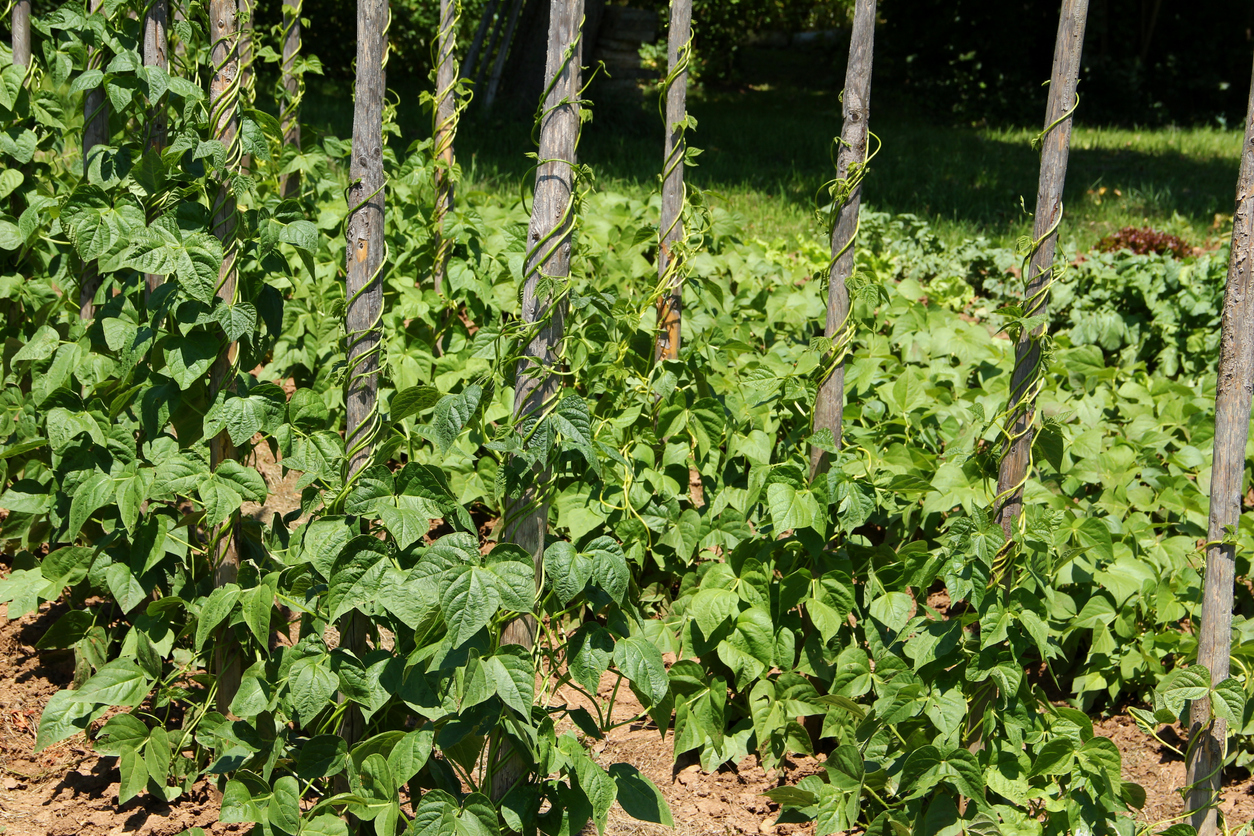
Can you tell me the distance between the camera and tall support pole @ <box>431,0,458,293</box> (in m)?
4.29

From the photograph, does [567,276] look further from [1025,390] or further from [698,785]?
[698,785]

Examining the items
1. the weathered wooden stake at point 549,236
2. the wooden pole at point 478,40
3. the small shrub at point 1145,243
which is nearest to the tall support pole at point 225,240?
the weathered wooden stake at point 549,236

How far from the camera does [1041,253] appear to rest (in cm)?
257

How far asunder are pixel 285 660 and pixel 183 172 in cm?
114

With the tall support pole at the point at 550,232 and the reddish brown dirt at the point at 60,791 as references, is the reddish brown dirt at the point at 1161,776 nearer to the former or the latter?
the tall support pole at the point at 550,232

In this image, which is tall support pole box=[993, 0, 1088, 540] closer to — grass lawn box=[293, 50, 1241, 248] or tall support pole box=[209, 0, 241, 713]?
tall support pole box=[209, 0, 241, 713]

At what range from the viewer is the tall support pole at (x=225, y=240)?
2365 millimetres

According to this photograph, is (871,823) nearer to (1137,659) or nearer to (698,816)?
(698,816)

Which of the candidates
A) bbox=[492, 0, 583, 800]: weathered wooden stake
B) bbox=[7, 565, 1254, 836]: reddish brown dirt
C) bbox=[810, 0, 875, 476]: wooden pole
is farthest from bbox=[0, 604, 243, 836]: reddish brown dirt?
bbox=[810, 0, 875, 476]: wooden pole

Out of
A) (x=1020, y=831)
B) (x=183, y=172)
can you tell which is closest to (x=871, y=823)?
(x=1020, y=831)

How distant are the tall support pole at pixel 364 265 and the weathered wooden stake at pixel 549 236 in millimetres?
361

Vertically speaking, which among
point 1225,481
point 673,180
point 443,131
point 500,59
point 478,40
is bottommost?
point 1225,481

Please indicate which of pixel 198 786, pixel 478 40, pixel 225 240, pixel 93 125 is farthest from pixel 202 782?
pixel 478 40

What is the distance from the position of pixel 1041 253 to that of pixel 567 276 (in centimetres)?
124
